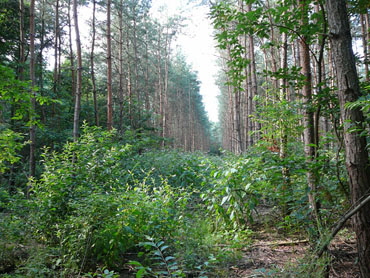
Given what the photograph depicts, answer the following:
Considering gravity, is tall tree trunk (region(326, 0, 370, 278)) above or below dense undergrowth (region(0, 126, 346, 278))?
above

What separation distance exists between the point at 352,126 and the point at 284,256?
199 centimetres

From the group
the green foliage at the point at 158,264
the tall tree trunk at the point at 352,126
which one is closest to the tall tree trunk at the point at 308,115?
the tall tree trunk at the point at 352,126

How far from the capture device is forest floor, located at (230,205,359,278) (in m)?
2.55

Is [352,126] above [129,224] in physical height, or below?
above

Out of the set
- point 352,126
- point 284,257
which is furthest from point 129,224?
point 352,126

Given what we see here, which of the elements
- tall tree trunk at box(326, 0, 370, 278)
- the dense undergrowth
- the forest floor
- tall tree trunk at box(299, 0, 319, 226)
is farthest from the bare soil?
tall tree trunk at box(299, 0, 319, 226)

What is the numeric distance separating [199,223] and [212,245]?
0.78 m

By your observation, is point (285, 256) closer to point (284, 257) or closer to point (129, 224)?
point (284, 257)

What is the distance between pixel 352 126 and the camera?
2.15 m

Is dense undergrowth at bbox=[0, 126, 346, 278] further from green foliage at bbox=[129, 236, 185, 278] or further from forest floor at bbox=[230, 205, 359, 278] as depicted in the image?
forest floor at bbox=[230, 205, 359, 278]

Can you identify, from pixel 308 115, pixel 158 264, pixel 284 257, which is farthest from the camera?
pixel 308 115

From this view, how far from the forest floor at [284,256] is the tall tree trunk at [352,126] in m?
0.38

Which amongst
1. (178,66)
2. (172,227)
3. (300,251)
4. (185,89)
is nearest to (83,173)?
(172,227)

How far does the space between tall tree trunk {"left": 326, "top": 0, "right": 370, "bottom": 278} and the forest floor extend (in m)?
0.38
